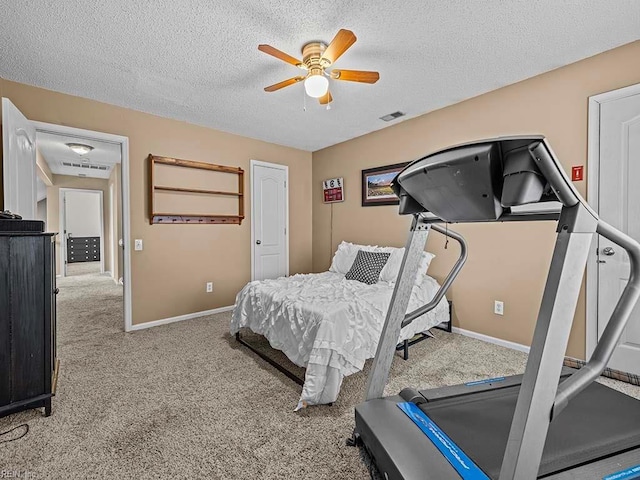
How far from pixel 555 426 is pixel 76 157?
7.52 m

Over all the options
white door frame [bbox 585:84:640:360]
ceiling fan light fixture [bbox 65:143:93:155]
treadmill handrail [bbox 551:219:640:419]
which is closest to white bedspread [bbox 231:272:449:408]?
white door frame [bbox 585:84:640:360]

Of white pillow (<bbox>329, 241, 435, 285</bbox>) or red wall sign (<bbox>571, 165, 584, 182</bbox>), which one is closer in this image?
red wall sign (<bbox>571, 165, 584, 182</bbox>)

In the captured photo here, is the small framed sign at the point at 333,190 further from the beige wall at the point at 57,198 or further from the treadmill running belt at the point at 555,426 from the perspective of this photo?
the beige wall at the point at 57,198

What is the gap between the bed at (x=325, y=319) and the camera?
2.02 meters

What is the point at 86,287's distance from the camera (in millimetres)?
5969

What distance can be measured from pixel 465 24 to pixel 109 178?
8.32 metres

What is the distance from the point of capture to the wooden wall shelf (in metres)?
3.64

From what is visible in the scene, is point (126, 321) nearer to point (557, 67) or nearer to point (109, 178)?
point (557, 67)

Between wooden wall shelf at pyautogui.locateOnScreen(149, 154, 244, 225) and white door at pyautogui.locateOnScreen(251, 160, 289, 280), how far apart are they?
0.71 ft

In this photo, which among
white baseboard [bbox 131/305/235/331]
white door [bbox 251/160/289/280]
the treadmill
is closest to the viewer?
the treadmill

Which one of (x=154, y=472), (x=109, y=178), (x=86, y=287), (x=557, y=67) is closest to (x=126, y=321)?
(x=154, y=472)

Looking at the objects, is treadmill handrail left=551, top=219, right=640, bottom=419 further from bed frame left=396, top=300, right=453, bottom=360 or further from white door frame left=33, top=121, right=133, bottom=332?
white door frame left=33, top=121, right=133, bottom=332

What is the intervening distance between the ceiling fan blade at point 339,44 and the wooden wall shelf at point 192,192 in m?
2.46

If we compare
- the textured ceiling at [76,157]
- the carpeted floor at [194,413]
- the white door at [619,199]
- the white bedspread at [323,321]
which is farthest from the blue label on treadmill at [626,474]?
the textured ceiling at [76,157]
